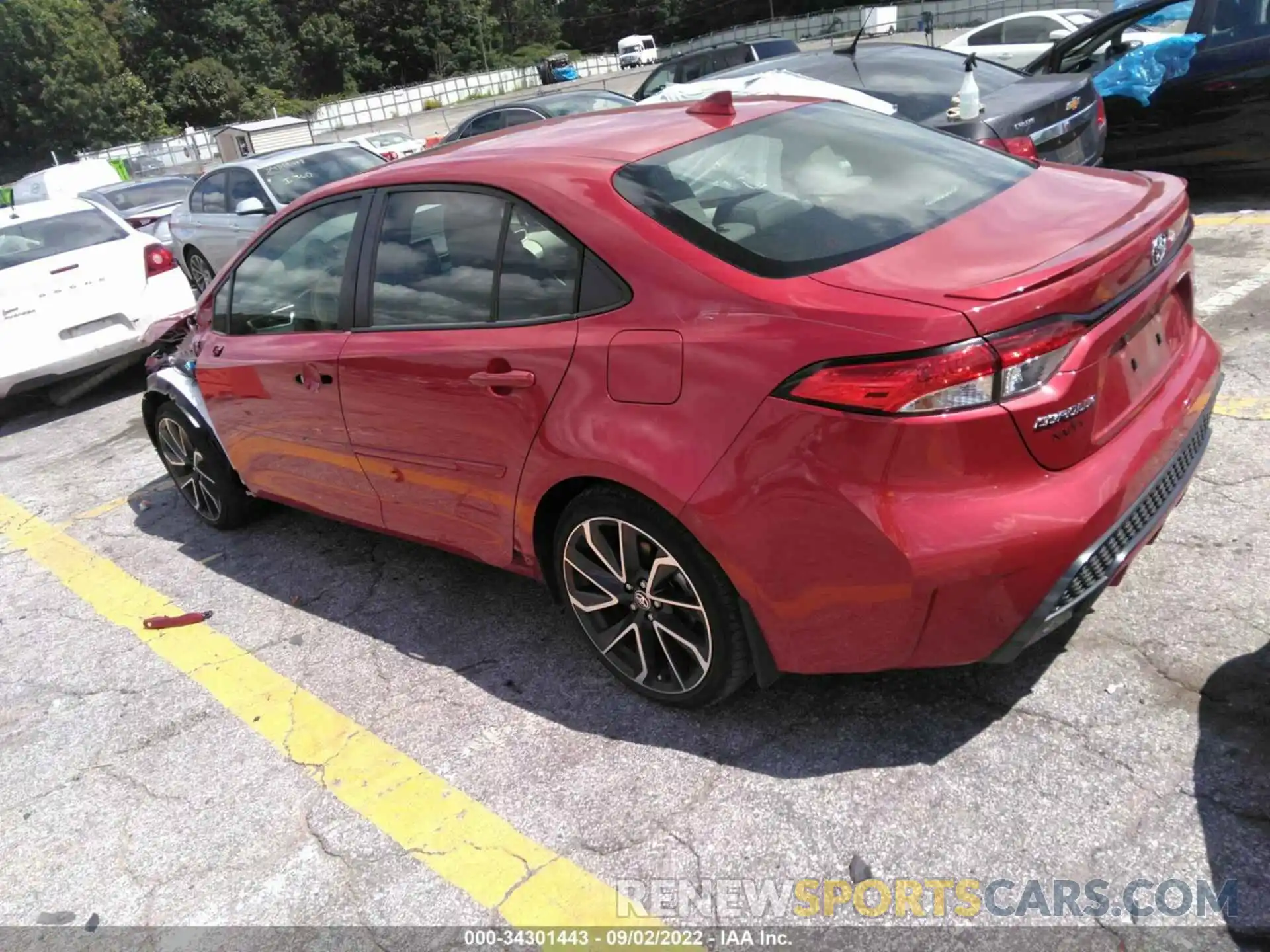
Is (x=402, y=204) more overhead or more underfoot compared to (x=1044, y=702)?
more overhead

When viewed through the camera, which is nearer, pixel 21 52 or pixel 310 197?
pixel 310 197

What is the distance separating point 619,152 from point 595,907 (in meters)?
2.12

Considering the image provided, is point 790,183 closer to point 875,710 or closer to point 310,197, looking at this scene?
point 875,710

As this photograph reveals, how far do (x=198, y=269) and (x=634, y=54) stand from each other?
198 ft

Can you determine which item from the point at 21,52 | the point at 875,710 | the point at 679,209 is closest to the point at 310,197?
the point at 679,209

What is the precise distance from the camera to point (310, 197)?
388 centimetres

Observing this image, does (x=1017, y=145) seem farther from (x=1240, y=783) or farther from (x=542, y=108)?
(x=542, y=108)

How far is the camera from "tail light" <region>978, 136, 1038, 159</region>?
567 centimetres

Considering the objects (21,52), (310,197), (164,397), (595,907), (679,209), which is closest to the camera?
(595,907)

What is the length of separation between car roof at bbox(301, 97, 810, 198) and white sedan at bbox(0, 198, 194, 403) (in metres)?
4.85

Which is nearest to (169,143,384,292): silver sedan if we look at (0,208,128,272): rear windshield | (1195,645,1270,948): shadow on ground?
(0,208,128,272): rear windshield

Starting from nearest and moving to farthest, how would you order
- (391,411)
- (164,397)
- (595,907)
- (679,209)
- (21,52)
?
(595,907), (679,209), (391,411), (164,397), (21,52)

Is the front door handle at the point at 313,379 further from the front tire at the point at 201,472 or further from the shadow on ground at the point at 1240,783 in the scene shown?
the shadow on ground at the point at 1240,783

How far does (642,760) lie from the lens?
2.88 metres
